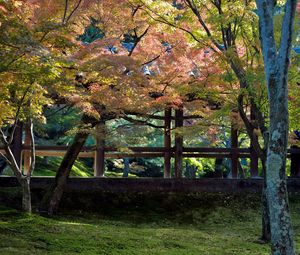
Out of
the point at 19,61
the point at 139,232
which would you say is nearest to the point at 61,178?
the point at 139,232

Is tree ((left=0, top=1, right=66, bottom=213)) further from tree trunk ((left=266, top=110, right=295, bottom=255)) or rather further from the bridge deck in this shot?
the bridge deck

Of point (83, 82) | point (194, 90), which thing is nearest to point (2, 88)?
point (83, 82)

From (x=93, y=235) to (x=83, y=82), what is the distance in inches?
138

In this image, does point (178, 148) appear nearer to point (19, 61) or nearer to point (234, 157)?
point (234, 157)

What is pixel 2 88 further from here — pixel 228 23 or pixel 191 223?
pixel 191 223

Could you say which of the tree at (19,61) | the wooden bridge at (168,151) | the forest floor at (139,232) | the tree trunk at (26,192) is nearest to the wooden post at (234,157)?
the wooden bridge at (168,151)

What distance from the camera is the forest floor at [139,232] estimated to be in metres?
7.62

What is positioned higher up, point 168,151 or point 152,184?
point 168,151

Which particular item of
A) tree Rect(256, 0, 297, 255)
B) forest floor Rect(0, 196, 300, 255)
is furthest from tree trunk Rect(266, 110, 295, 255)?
forest floor Rect(0, 196, 300, 255)

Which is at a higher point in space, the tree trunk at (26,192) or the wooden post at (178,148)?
the wooden post at (178,148)

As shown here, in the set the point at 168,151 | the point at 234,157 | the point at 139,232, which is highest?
the point at 168,151

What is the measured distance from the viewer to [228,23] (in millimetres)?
8625

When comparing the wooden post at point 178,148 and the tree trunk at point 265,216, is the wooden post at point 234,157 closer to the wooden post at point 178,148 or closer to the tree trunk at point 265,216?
the wooden post at point 178,148

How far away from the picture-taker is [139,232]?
376 inches
